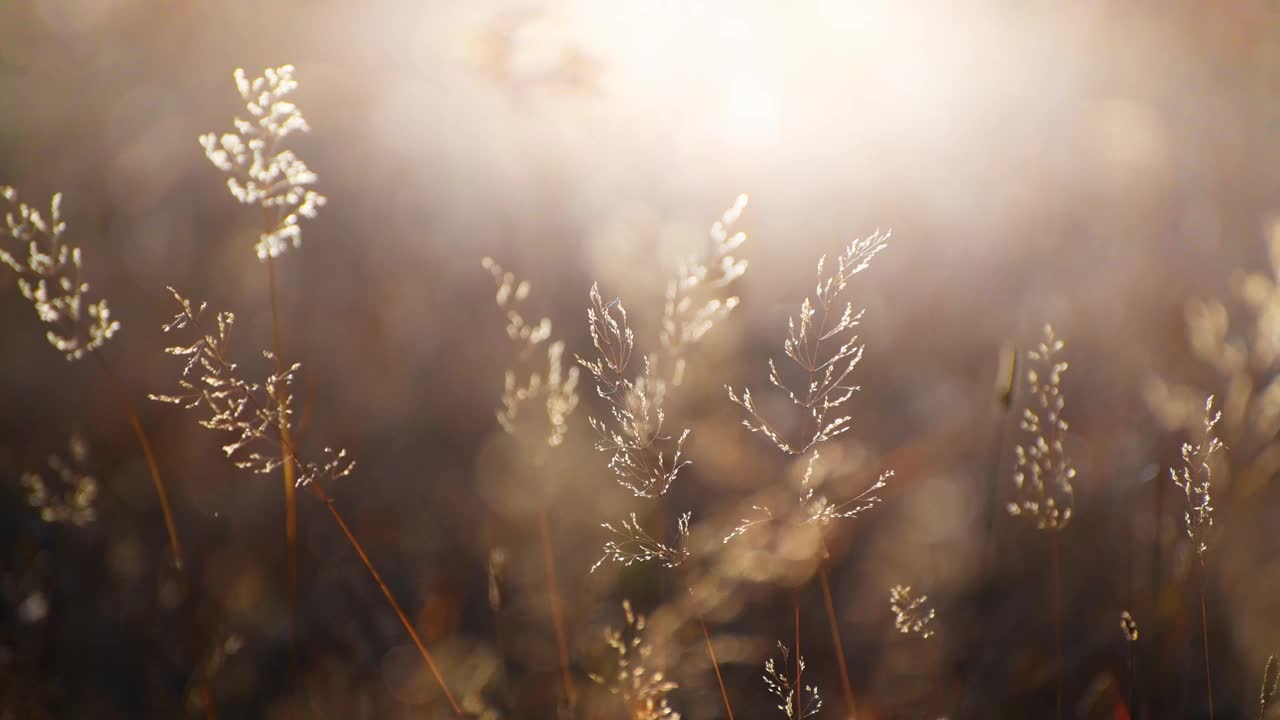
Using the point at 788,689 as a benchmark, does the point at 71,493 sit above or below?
above

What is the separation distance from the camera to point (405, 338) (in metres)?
3.37

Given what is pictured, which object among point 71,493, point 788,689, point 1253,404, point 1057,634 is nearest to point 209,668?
point 71,493

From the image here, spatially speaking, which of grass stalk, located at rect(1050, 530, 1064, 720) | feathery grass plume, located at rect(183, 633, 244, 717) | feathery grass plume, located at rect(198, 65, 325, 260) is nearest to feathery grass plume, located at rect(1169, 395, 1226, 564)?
grass stalk, located at rect(1050, 530, 1064, 720)

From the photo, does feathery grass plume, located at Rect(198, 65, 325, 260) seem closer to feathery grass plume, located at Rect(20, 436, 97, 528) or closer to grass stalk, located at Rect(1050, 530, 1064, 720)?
feathery grass plume, located at Rect(20, 436, 97, 528)

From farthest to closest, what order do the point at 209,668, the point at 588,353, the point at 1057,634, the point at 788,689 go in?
the point at 588,353 → the point at 209,668 → the point at 1057,634 → the point at 788,689

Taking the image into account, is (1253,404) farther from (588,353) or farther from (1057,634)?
(588,353)

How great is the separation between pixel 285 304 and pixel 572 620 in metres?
2.12

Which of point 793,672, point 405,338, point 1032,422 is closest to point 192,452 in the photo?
point 405,338

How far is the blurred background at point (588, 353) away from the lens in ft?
6.03

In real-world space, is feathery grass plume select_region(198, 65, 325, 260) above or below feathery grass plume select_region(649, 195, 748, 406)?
above

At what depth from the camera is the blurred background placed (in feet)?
6.03

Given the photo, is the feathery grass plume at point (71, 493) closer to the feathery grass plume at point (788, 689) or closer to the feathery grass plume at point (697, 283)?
the feathery grass plume at point (697, 283)

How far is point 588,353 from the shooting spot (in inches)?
123

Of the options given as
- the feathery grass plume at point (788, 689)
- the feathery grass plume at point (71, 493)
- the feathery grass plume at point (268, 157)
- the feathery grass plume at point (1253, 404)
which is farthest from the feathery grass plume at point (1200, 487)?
the feathery grass plume at point (71, 493)
